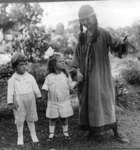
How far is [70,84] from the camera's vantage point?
12.0 feet

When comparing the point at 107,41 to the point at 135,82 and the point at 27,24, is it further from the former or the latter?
the point at 27,24

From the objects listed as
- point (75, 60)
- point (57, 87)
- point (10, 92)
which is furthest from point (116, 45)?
point (10, 92)

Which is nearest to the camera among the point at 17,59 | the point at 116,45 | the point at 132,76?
the point at 116,45

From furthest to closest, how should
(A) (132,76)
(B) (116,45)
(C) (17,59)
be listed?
(A) (132,76), (C) (17,59), (B) (116,45)

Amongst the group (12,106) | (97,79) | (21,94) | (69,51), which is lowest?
(12,106)

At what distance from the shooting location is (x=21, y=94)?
3.58 meters

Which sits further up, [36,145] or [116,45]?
[116,45]

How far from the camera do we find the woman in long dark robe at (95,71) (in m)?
3.57

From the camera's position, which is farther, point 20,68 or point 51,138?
point 51,138

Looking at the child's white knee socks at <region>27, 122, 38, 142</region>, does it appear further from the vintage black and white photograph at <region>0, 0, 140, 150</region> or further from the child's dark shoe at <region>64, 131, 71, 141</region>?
the child's dark shoe at <region>64, 131, 71, 141</region>

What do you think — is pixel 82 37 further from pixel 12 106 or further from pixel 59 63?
pixel 12 106

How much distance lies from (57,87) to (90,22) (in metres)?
0.63

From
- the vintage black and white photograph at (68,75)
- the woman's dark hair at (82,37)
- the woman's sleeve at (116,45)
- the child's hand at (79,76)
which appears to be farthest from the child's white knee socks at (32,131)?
the woman's sleeve at (116,45)

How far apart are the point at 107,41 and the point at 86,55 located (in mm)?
216
